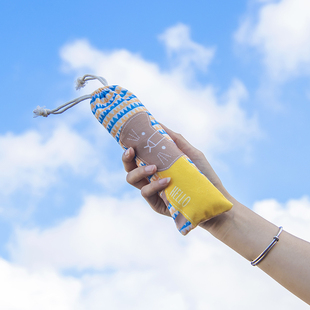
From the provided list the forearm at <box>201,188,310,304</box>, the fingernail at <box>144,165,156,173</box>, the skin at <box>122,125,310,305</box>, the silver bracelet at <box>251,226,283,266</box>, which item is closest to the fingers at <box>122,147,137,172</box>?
the skin at <box>122,125,310,305</box>

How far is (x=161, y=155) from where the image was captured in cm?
179

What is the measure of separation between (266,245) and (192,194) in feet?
1.51

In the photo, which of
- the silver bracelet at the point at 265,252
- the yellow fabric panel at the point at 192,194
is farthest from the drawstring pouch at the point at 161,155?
the silver bracelet at the point at 265,252

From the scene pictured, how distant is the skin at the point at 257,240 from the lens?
1578 mm

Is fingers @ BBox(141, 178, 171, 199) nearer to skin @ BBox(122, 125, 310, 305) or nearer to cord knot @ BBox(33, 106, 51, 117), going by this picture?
skin @ BBox(122, 125, 310, 305)

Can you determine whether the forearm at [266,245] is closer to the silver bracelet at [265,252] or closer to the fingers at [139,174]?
the silver bracelet at [265,252]

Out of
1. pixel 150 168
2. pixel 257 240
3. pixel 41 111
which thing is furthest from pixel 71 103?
pixel 257 240

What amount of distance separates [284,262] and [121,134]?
1.11 m

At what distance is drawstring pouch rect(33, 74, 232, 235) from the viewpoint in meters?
1.66

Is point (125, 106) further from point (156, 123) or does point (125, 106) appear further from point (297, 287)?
point (297, 287)

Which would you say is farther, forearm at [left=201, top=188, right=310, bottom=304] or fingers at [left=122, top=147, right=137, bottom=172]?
fingers at [left=122, top=147, right=137, bottom=172]

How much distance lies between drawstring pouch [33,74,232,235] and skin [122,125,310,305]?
0.06m

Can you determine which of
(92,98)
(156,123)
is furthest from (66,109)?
(156,123)

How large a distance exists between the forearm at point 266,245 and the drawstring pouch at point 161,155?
144 mm
